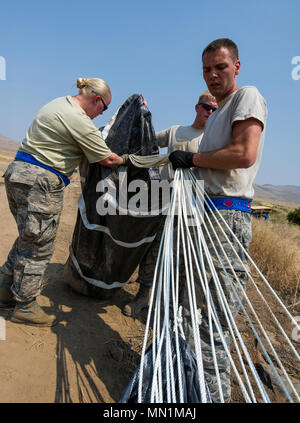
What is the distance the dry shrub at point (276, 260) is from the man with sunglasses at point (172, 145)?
6.87ft

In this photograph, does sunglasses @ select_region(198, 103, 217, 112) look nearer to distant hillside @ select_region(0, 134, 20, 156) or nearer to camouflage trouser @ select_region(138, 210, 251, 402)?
camouflage trouser @ select_region(138, 210, 251, 402)

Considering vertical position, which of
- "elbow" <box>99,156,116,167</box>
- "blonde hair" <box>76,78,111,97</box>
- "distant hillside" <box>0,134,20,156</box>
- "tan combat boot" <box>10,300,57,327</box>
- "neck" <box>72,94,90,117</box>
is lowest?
"tan combat boot" <box>10,300,57,327</box>

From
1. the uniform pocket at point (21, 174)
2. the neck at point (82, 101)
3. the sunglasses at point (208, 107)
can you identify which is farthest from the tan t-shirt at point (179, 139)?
the uniform pocket at point (21, 174)

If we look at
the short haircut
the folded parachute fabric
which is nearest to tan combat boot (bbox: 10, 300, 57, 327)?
the folded parachute fabric

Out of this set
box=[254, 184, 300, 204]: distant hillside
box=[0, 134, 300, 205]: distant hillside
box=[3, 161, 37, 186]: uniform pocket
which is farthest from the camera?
box=[254, 184, 300, 204]: distant hillside

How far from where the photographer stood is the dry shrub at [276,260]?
3.81 meters

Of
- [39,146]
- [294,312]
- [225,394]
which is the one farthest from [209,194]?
[294,312]

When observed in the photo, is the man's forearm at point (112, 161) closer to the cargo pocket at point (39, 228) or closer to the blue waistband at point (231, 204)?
the cargo pocket at point (39, 228)

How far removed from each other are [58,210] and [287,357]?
2.32 m

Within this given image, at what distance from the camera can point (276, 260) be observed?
4137 mm

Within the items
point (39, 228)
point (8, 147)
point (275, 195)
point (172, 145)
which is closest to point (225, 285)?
point (39, 228)

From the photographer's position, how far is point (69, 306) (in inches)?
101

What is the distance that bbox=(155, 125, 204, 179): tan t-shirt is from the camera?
2.64 m

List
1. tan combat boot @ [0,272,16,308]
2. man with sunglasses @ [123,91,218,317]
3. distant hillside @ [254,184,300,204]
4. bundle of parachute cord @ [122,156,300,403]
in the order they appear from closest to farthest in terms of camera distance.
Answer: bundle of parachute cord @ [122,156,300,403] < tan combat boot @ [0,272,16,308] < man with sunglasses @ [123,91,218,317] < distant hillside @ [254,184,300,204]
